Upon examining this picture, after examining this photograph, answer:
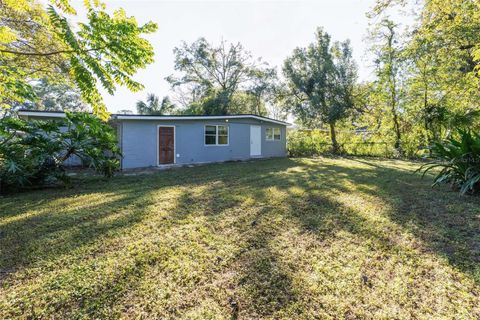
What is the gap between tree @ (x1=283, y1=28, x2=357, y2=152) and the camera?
15.4 m

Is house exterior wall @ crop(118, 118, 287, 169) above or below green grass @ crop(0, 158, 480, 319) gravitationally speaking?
above

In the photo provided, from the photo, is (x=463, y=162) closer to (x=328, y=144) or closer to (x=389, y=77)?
(x=389, y=77)

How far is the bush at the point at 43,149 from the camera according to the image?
5.35 metres

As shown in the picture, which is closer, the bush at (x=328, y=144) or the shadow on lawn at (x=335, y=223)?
the shadow on lawn at (x=335, y=223)

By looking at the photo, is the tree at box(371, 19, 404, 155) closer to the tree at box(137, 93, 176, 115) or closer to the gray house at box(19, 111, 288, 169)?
the gray house at box(19, 111, 288, 169)

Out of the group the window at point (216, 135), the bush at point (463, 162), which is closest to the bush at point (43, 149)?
the window at point (216, 135)

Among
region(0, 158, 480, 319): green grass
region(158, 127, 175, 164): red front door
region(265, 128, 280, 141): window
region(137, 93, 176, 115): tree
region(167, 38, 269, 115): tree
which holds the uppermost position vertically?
region(167, 38, 269, 115): tree

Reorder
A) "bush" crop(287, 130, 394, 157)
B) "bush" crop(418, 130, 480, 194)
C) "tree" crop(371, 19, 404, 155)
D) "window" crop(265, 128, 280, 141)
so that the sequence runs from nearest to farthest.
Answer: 1. "bush" crop(418, 130, 480, 194)
2. "tree" crop(371, 19, 404, 155)
3. "window" crop(265, 128, 280, 141)
4. "bush" crop(287, 130, 394, 157)

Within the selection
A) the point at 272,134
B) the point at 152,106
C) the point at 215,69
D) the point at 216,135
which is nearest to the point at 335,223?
the point at 216,135

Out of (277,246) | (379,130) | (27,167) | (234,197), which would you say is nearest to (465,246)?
(277,246)

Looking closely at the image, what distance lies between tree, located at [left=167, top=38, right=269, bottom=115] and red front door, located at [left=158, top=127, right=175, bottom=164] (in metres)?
12.0

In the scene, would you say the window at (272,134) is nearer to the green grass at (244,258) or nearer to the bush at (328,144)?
the bush at (328,144)

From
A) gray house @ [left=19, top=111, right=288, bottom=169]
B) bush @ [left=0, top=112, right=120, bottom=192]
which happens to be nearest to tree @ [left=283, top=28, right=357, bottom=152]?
gray house @ [left=19, top=111, right=288, bottom=169]

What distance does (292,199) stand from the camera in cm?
449
